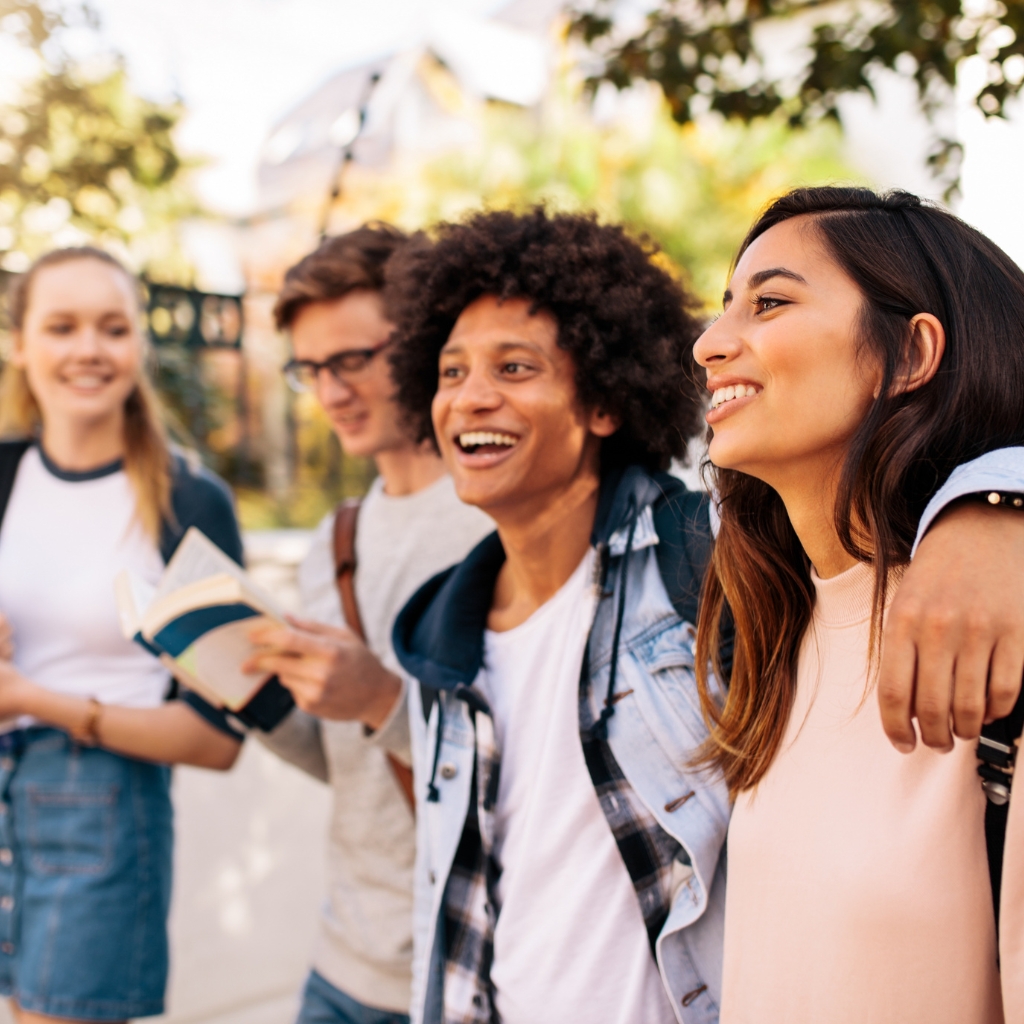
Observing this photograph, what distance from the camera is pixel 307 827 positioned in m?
4.61

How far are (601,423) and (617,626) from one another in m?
0.49

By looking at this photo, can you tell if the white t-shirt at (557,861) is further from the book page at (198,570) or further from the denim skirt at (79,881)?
the denim skirt at (79,881)

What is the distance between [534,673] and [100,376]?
5.26 ft

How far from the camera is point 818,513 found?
1.44 meters

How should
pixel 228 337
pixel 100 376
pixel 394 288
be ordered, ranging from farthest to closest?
pixel 228 337 < pixel 100 376 < pixel 394 288

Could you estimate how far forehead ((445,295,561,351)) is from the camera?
2137mm

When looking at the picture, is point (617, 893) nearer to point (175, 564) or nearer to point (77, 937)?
point (175, 564)

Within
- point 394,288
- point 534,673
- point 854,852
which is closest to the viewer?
point 854,852

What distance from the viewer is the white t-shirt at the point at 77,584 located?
2.73m

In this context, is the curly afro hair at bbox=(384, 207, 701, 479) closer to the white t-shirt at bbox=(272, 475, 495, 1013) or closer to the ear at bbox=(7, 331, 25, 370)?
the white t-shirt at bbox=(272, 475, 495, 1013)

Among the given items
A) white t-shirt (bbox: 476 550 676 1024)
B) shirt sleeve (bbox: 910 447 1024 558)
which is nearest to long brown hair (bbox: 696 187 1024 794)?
shirt sleeve (bbox: 910 447 1024 558)

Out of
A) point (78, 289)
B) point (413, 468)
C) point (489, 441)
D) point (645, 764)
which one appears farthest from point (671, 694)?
point (78, 289)

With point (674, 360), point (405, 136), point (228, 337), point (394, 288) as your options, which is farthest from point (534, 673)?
point (405, 136)

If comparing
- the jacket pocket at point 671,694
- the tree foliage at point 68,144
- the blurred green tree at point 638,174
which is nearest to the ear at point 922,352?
the jacket pocket at point 671,694
